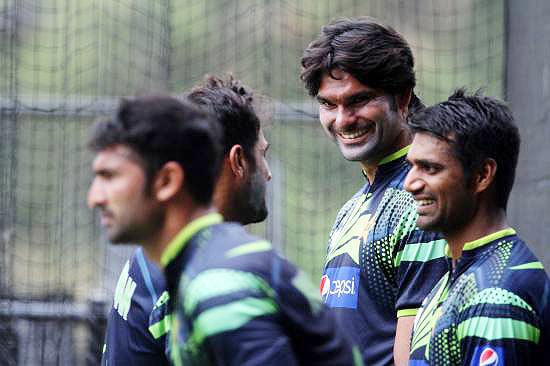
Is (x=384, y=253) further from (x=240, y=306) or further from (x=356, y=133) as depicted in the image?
(x=240, y=306)

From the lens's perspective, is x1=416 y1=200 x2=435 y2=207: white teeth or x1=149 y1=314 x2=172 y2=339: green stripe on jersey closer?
x1=149 y1=314 x2=172 y2=339: green stripe on jersey

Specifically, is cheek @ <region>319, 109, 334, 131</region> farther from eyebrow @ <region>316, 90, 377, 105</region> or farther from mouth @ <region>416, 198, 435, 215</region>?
mouth @ <region>416, 198, 435, 215</region>

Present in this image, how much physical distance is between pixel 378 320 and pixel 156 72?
5391mm

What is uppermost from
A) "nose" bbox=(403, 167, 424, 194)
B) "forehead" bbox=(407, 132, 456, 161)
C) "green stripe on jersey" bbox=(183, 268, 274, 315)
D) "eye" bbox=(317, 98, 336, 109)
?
"eye" bbox=(317, 98, 336, 109)

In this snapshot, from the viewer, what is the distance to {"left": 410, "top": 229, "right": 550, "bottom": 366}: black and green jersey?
310 centimetres

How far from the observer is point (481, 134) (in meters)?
3.47

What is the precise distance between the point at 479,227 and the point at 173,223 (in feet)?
3.91

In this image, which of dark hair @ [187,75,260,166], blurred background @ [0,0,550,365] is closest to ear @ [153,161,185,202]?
dark hair @ [187,75,260,166]

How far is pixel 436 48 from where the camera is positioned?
791cm

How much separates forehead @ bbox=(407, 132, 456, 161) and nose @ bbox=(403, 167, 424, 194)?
0.05m

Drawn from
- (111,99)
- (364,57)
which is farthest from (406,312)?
(111,99)

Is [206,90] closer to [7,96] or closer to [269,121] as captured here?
[269,121]

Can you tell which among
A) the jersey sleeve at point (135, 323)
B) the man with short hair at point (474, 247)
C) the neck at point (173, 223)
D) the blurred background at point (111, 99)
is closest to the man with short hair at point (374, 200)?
the man with short hair at point (474, 247)

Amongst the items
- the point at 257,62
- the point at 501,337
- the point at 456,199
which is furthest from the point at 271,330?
the point at 257,62
